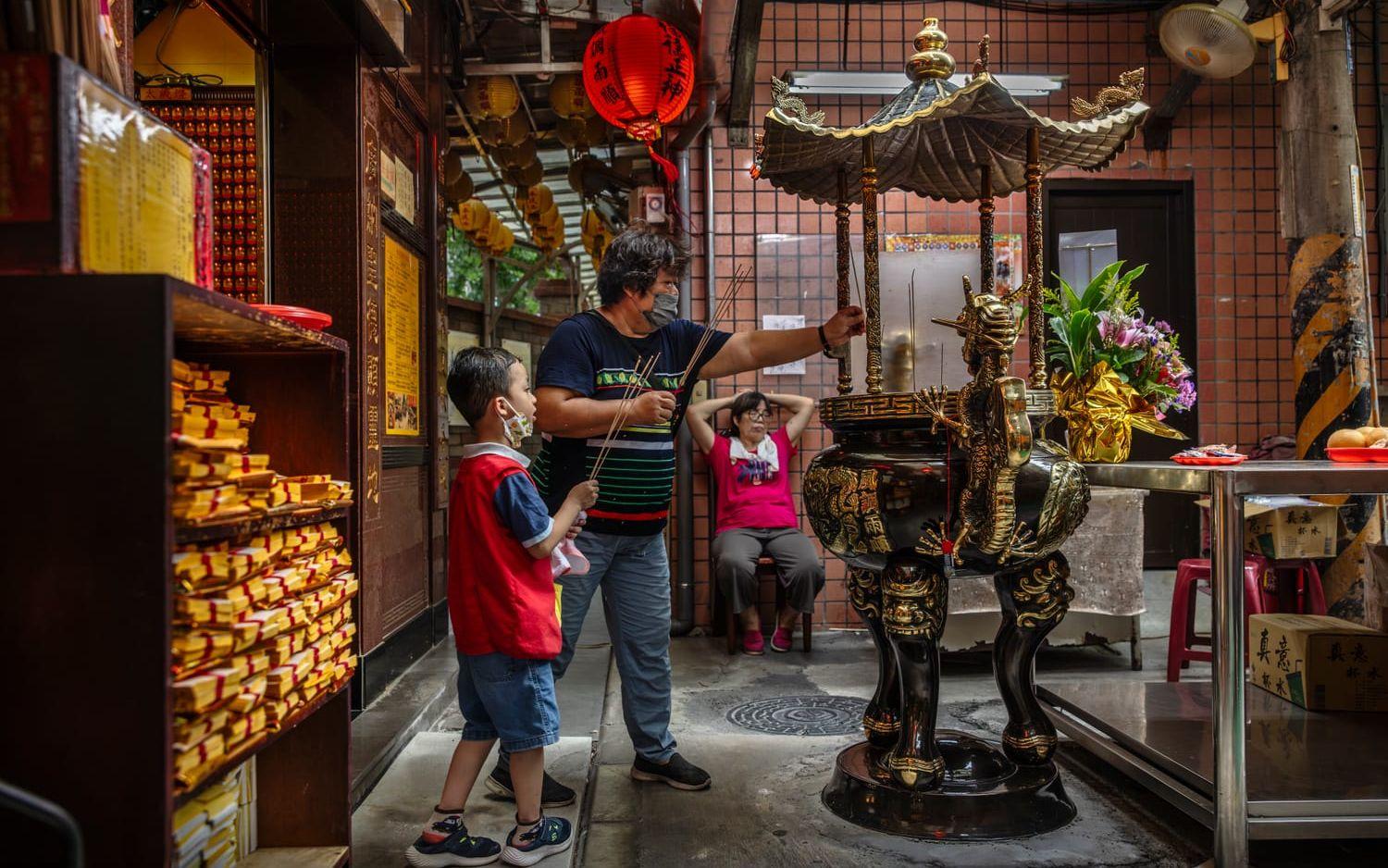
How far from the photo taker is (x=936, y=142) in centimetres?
329

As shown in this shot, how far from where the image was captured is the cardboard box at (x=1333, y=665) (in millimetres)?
3268

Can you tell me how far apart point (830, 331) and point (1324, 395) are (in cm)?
346

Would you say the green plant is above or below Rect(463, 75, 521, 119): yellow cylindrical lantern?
below

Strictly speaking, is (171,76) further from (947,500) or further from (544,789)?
(947,500)

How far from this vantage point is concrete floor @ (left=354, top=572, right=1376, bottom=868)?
8.70 ft

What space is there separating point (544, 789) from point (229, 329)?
1.84 metres

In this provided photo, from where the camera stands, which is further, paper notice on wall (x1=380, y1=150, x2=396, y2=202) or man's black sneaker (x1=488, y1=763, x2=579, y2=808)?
paper notice on wall (x1=380, y1=150, x2=396, y2=202)

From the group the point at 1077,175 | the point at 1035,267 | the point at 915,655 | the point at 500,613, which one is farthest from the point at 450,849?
the point at 1077,175

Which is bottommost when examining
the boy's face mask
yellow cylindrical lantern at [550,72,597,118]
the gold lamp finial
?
the boy's face mask

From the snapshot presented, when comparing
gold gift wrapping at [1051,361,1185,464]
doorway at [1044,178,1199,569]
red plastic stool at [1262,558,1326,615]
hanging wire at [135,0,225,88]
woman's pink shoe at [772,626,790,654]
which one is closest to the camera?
gold gift wrapping at [1051,361,1185,464]

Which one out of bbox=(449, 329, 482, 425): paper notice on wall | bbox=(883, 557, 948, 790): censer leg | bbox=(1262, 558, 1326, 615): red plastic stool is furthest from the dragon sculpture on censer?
bbox=(449, 329, 482, 425): paper notice on wall

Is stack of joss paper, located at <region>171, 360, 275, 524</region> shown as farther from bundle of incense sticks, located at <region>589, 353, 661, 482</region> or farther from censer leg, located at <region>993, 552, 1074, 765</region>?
censer leg, located at <region>993, 552, 1074, 765</region>

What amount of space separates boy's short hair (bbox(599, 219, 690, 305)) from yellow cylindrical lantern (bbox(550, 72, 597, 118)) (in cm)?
334

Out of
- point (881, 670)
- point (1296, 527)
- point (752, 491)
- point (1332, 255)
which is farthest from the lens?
point (752, 491)
